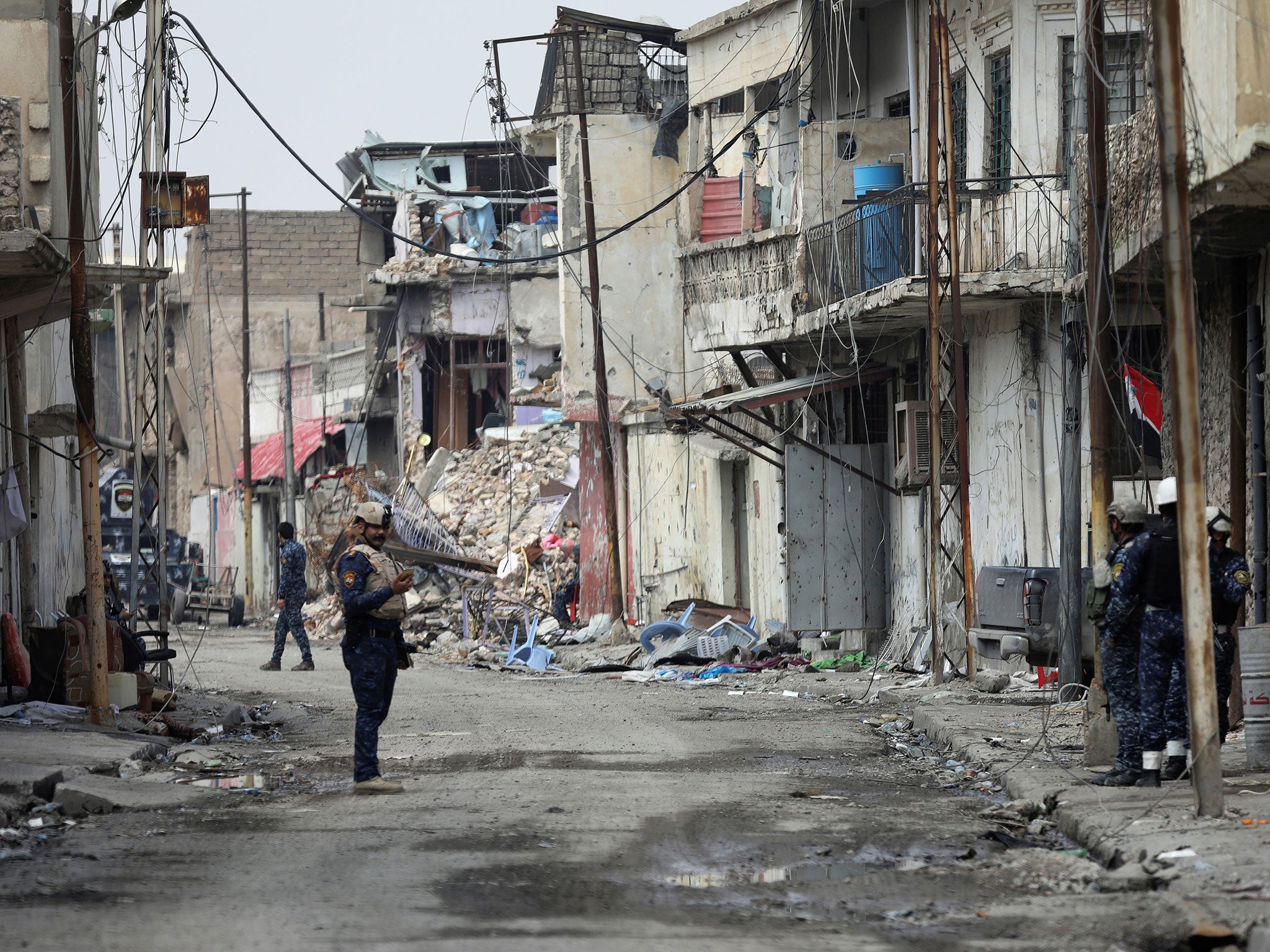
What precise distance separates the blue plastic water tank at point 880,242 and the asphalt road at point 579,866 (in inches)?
374

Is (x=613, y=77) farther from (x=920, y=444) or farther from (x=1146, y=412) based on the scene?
(x=1146, y=412)

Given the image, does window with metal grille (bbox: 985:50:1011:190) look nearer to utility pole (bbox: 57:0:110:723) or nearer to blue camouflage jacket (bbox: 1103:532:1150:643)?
utility pole (bbox: 57:0:110:723)

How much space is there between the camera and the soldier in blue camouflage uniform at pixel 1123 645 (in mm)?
9609

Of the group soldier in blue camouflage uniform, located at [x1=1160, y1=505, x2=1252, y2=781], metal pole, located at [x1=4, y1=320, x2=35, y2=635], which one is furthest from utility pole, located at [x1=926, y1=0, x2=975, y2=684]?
metal pole, located at [x1=4, y1=320, x2=35, y2=635]

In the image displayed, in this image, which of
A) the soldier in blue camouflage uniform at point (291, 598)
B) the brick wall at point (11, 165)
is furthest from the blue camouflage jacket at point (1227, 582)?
the soldier in blue camouflage uniform at point (291, 598)

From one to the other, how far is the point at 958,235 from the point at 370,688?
11234mm

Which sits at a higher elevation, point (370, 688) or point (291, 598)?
point (291, 598)

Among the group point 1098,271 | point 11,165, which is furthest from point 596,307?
point 1098,271

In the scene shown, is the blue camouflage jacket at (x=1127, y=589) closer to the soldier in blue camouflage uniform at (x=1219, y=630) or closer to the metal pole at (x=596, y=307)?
the soldier in blue camouflage uniform at (x=1219, y=630)

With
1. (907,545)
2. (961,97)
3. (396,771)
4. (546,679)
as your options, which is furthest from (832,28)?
(396,771)

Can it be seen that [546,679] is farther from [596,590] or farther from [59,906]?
[59,906]

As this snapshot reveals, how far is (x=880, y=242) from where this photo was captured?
2155 cm

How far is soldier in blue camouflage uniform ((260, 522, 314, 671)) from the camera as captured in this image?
22.3 meters

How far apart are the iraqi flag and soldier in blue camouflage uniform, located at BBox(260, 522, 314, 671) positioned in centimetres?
1066
